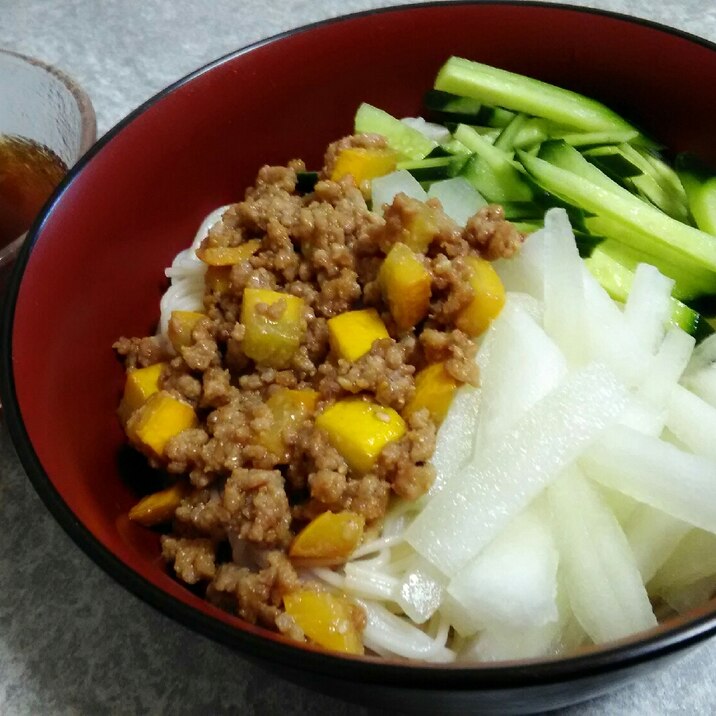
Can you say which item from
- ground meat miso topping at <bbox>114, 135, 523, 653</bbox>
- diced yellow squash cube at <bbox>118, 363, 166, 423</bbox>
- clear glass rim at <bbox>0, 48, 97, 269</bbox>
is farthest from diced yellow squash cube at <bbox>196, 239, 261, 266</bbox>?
clear glass rim at <bbox>0, 48, 97, 269</bbox>

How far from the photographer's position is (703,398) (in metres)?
1.34

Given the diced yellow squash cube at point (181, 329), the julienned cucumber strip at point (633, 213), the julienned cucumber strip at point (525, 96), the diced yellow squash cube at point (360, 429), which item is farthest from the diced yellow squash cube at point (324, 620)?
the julienned cucumber strip at point (525, 96)

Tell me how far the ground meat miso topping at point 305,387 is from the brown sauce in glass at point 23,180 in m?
0.49

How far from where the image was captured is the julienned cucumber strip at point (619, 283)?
1436 mm

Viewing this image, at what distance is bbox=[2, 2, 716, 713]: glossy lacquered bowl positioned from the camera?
1074 mm

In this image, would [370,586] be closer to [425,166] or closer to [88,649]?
[88,649]

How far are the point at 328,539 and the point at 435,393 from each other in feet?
0.94

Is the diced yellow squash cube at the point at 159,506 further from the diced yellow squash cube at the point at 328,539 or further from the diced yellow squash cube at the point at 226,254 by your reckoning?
the diced yellow squash cube at the point at 226,254

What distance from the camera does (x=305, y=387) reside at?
4.51 feet

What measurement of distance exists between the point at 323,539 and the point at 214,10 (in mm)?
2255

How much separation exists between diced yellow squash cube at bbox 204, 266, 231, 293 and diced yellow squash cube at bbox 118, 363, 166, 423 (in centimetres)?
18

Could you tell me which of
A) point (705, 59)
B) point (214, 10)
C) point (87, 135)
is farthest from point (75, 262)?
point (214, 10)

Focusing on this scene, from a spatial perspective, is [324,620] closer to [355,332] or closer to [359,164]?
[355,332]

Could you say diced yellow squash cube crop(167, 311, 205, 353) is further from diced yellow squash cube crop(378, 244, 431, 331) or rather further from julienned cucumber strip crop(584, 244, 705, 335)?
julienned cucumber strip crop(584, 244, 705, 335)
